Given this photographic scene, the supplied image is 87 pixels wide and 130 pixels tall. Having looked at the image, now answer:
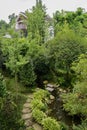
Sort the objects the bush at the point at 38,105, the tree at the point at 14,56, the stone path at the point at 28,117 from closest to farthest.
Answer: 1. the stone path at the point at 28,117
2. the bush at the point at 38,105
3. the tree at the point at 14,56

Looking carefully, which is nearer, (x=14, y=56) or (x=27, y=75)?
(x=14, y=56)

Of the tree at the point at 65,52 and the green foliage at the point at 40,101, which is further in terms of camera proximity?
the tree at the point at 65,52

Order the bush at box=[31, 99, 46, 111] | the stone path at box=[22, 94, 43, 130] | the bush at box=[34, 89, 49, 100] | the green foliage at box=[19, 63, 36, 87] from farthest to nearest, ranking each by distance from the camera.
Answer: the green foliage at box=[19, 63, 36, 87], the bush at box=[34, 89, 49, 100], the bush at box=[31, 99, 46, 111], the stone path at box=[22, 94, 43, 130]

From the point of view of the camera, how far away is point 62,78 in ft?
53.8

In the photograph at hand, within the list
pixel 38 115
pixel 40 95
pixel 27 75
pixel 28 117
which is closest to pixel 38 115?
pixel 38 115

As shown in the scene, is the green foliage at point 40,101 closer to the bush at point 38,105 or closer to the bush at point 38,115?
the bush at point 38,105

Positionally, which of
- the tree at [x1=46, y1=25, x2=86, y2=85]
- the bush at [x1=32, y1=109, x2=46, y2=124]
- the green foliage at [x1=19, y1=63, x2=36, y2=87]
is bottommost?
the bush at [x1=32, y1=109, x2=46, y2=124]

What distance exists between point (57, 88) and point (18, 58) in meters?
4.42

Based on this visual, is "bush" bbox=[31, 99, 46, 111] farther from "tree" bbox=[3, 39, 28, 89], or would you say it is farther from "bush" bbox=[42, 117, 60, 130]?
"tree" bbox=[3, 39, 28, 89]

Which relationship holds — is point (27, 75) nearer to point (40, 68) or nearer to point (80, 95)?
point (40, 68)

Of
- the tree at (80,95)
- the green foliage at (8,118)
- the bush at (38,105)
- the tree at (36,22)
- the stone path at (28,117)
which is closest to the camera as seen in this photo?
the green foliage at (8,118)

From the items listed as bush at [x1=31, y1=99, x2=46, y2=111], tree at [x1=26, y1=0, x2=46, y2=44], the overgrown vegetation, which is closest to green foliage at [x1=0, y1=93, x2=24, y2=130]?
the overgrown vegetation

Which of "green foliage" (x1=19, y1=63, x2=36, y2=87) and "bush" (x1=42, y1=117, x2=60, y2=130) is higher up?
"green foliage" (x1=19, y1=63, x2=36, y2=87)

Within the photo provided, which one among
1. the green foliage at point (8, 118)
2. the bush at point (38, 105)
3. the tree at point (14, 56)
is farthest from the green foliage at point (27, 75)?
the green foliage at point (8, 118)
